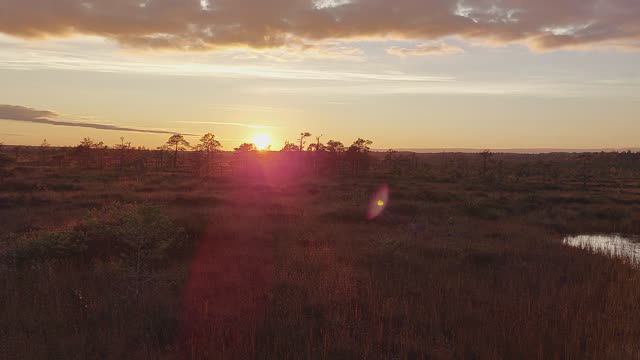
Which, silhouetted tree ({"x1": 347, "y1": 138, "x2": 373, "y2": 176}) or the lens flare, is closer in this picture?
the lens flare

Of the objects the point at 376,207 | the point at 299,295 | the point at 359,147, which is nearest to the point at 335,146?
the point at 359,147

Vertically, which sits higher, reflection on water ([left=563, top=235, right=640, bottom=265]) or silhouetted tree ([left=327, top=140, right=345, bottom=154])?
silhouetted tree ([left=327, top=140, right=345, bottom=154])

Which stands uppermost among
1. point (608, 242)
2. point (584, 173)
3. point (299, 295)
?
point (584, 173)

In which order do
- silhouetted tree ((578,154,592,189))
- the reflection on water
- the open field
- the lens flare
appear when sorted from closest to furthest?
the open field < the reflection on water < the lens flare < silhouetted tree ((578,154,592,189))

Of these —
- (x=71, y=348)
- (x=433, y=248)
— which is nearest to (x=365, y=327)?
(x=71, y=348)

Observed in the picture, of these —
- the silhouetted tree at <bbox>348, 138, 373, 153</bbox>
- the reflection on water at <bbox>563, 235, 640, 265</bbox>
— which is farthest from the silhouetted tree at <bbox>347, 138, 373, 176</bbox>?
the reflection on water at <bbox>563, 235, 640, 265</bbox>

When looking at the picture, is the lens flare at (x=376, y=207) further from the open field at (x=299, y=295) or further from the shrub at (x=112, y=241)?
the shrub at (x=112, y=241)

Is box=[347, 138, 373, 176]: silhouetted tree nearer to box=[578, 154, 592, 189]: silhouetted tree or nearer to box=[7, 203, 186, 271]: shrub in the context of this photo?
box=[578, 154, 592, 189]: silhouetted tree

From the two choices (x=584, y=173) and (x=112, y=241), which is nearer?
(x=112, y=241)

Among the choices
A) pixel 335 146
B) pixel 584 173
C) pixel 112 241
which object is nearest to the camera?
pixel 112 241

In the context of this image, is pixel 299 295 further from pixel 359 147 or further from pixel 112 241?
pixel 359 147

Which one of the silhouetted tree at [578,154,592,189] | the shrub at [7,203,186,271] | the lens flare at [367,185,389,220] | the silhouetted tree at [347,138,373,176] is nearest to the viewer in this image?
the shrub at [7,203,186,271]

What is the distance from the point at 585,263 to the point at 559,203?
Answer: 73.4 feet

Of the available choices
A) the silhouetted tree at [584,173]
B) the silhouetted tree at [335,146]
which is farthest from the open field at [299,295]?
the silhouetted tree at [335,146]
